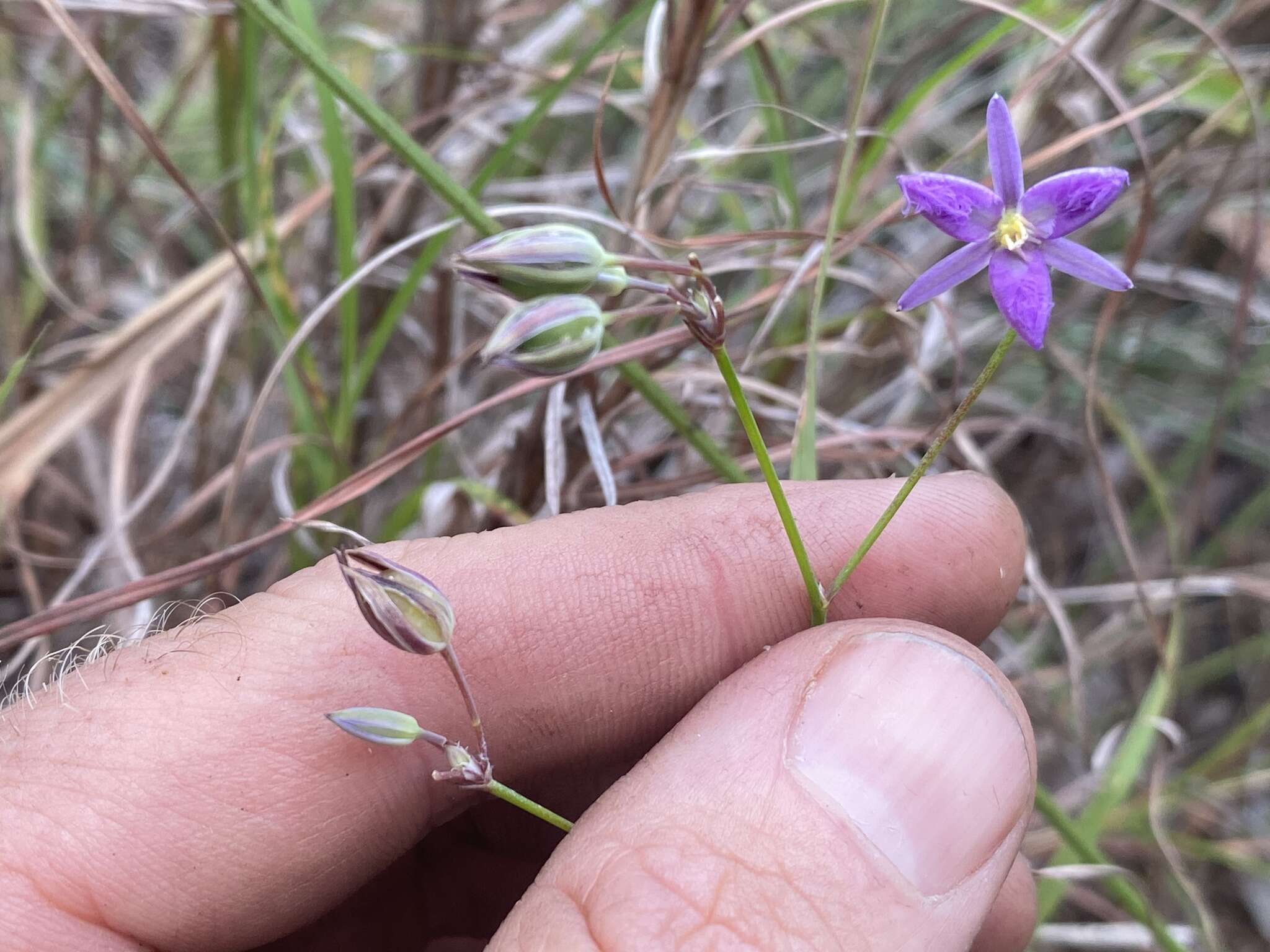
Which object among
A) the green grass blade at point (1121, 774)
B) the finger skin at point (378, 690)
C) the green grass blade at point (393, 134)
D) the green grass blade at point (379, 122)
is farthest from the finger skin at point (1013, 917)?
the green grass blade at point (379, 122)

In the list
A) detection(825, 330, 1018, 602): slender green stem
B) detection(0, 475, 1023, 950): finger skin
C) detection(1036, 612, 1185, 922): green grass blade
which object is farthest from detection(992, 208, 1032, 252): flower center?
detection(1036, 612, 1185, 922): green grass blade

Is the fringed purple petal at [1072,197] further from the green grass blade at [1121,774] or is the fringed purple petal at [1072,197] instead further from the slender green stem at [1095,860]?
the green grass blade at [1121,774]

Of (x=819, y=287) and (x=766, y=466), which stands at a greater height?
(x=819, y=287)

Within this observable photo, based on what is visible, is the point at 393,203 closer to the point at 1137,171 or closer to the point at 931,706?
the point at 931,706

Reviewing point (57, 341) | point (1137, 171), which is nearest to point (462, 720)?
point (57, 341)

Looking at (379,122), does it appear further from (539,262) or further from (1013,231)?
(1013,231)

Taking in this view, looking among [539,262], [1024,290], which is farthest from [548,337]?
[1024,290]

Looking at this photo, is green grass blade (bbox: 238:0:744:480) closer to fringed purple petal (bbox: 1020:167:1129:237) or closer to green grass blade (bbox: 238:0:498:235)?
green grass blade (bbox: 238:0:498:235)
